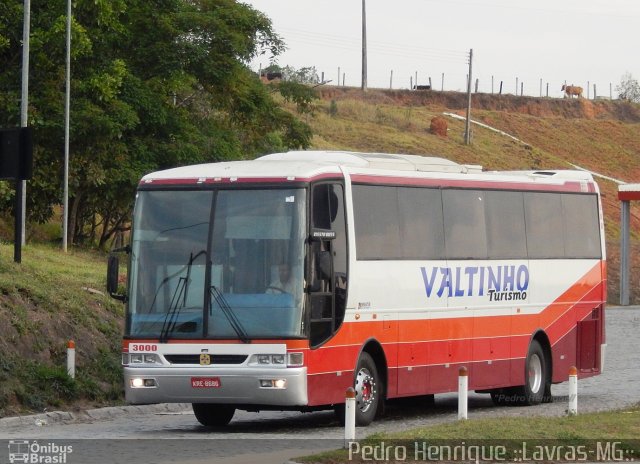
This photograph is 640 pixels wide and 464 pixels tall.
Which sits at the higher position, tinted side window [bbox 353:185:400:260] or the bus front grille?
tinted side window [bbox 353:185:400:260]

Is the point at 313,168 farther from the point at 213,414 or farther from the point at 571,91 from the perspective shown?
the point at 571,91

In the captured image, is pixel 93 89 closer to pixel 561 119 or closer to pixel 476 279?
pixel 476 279

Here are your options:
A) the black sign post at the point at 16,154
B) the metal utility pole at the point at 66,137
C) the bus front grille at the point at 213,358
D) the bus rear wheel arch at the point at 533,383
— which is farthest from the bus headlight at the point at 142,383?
the metal utility pole at the point at 66,137

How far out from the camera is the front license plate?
17.1 meters

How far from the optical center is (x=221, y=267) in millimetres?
17406

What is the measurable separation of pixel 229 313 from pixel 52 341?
6016 mm

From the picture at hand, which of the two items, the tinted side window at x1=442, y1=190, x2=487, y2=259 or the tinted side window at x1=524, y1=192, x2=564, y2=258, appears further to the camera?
the tinted side window at x1=524, y1=192, x2=564, y2=258

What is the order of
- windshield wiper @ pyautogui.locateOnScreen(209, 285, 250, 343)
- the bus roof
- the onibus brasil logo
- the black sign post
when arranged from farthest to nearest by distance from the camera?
1. the black sign post
2. the bus roof
3. windshield wiper @ pyautogui.locateOnScreen(209, 285, 250, 343)
4. the onibus brasil logo

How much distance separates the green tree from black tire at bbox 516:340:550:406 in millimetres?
21899

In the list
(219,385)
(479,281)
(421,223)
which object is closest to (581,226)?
(479,281)

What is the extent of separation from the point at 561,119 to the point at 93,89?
288 feet

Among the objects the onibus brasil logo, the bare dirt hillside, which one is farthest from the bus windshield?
the bare dirt hillside

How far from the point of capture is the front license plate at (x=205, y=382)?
56.0ft

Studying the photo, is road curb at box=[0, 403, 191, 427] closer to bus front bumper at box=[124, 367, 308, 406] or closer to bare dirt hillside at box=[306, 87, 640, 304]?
bus front bumper at box=[124, 367, 308, 406]
